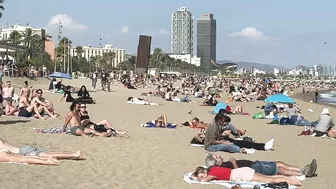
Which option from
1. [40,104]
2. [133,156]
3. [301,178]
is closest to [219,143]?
[133,156]

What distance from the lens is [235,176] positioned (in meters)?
7.37

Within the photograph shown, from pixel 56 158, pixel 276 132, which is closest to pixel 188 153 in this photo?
pixel 56 158

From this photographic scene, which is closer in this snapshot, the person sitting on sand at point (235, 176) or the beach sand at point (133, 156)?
the beach sand at point (133, 156)

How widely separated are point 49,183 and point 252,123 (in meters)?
12.3

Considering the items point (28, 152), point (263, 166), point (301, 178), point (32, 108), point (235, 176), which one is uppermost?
point (32, 108)

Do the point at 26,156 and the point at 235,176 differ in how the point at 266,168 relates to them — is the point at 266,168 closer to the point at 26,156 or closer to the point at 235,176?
the point at 235,176

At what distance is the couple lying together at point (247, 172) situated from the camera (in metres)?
7.29

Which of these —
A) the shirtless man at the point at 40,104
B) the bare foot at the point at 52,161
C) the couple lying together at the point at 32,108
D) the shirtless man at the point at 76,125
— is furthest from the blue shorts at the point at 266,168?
the shirtless man at the point at 40,104

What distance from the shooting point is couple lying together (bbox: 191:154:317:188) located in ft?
23.9

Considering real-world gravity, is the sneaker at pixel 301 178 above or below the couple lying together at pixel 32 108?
below

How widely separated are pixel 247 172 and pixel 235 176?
19 centimetres

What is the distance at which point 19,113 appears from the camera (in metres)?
14.4

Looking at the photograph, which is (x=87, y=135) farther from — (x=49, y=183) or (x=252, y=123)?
(x=252, y=123)

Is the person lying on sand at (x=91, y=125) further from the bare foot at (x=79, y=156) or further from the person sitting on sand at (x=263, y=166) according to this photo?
the person sitting on sand at (x=263, y=166)
